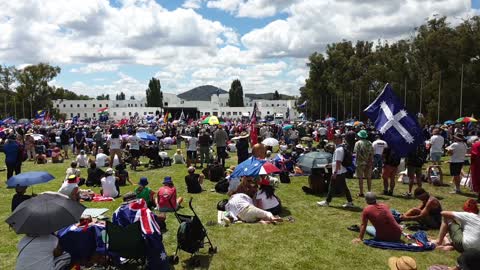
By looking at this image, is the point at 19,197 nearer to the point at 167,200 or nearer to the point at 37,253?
the point at 167,200

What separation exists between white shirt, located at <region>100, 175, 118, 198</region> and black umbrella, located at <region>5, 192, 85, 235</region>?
5715 millimetres

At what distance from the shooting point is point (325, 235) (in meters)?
7.63

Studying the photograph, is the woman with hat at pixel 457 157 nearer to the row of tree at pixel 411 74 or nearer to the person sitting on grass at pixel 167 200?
the person sitting on grass at pixel 167 200

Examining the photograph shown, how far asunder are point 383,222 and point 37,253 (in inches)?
210

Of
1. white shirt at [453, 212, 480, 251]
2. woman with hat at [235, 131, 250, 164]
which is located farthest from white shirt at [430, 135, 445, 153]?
white shirt at [453, 212, 480, 251]

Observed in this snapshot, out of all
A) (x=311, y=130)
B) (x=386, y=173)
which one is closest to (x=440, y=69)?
(x=311, y=130)

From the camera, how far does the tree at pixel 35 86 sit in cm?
8512

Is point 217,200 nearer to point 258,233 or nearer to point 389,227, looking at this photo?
point 258,233

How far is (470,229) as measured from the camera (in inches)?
236

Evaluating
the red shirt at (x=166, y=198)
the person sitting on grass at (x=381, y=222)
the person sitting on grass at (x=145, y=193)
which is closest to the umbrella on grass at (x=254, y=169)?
the red shirt at (x=166, y=198)

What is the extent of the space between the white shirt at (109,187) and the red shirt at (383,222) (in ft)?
22.2

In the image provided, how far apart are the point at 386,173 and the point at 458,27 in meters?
33.7

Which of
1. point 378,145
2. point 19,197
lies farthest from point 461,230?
point 19,197

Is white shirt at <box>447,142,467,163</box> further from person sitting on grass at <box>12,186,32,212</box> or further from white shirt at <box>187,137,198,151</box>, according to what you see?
person sitting on grass at <box>12,186,32,212</box>
